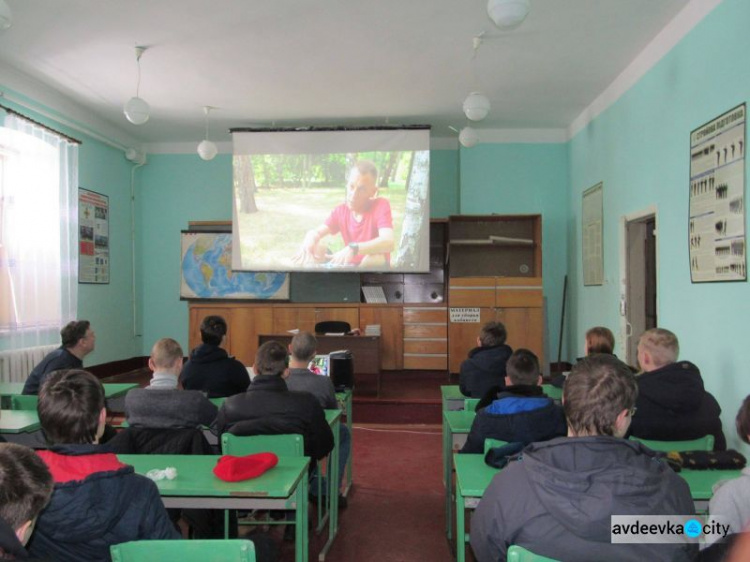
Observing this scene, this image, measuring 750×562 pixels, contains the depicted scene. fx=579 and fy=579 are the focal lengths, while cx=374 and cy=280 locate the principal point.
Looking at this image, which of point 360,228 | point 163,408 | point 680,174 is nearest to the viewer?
point 163,408

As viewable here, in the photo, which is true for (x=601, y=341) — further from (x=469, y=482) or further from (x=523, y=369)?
(x=469, y=482)

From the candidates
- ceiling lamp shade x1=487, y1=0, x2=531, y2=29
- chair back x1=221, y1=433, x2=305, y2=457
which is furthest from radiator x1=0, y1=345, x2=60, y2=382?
ceiling lamp shade x1=487, y1=0, x2=531, y2=29

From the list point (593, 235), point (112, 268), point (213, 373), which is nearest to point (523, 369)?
point (213, 373)

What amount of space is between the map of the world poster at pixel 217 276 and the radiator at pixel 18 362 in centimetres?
224

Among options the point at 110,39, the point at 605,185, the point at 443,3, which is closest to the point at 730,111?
the point at 443,3

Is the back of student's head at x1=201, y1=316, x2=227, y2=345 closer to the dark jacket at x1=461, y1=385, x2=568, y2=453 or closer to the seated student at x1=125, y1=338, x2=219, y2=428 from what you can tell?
the seated student at x1=125, y1=338, x2=219, y2=428

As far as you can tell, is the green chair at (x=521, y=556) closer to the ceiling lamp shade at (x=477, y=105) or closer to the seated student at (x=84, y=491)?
the seated student at (x=84, y=491)

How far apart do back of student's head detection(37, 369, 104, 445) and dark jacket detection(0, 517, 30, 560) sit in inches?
22.5

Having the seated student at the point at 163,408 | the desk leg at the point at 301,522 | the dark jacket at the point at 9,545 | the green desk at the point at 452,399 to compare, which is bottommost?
the desk leg at the point at 301,522

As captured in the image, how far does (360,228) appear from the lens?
7367mm

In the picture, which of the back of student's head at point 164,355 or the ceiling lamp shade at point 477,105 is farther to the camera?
the ceiling lamp shade at point 477,105

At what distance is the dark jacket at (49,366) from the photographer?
3.63 meters

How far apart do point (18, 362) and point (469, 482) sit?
5.28 m

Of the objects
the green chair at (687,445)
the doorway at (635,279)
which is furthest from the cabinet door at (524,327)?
the green chair at (687,445)
